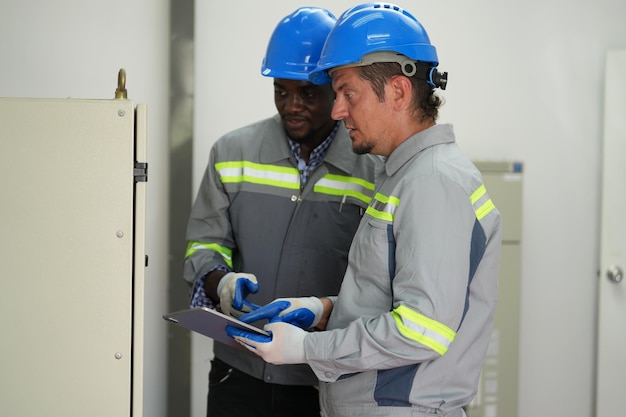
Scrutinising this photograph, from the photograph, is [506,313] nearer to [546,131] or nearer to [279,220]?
[546,131]

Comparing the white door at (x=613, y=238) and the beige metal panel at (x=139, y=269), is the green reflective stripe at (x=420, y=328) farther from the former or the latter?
the white door at (x=613, y=238)

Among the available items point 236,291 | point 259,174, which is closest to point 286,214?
point 259,174

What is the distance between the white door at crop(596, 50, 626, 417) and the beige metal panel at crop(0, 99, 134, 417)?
226 cm

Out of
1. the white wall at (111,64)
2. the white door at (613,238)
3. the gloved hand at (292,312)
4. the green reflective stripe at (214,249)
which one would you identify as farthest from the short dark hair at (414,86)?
the white door at (613,238)

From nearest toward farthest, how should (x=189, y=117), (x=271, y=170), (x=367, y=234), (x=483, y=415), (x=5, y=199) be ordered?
1. (x=5, y=199)
2. (x=367, y=234)
3. (x=271, y=170)
4. (x=189, y=117)
5. (x=483, y=415)

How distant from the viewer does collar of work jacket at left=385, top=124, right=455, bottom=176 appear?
5.08 feet

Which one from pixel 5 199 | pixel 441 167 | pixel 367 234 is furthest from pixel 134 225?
pixel 441 167

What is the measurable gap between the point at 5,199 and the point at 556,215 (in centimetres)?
238

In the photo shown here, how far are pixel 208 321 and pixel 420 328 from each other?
453 mm

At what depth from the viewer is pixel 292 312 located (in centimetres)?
165

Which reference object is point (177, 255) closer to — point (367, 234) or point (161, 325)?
point (161, 325)

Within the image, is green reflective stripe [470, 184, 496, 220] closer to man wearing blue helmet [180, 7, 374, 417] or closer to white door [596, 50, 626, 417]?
man wearing blue helmet [180, 7, 374, 417]

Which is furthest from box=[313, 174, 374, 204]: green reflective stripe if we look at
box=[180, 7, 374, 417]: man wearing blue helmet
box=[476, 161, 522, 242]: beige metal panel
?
box=[476, 161, 522, 242]: beige metal panel

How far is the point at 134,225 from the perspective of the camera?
1427mm
